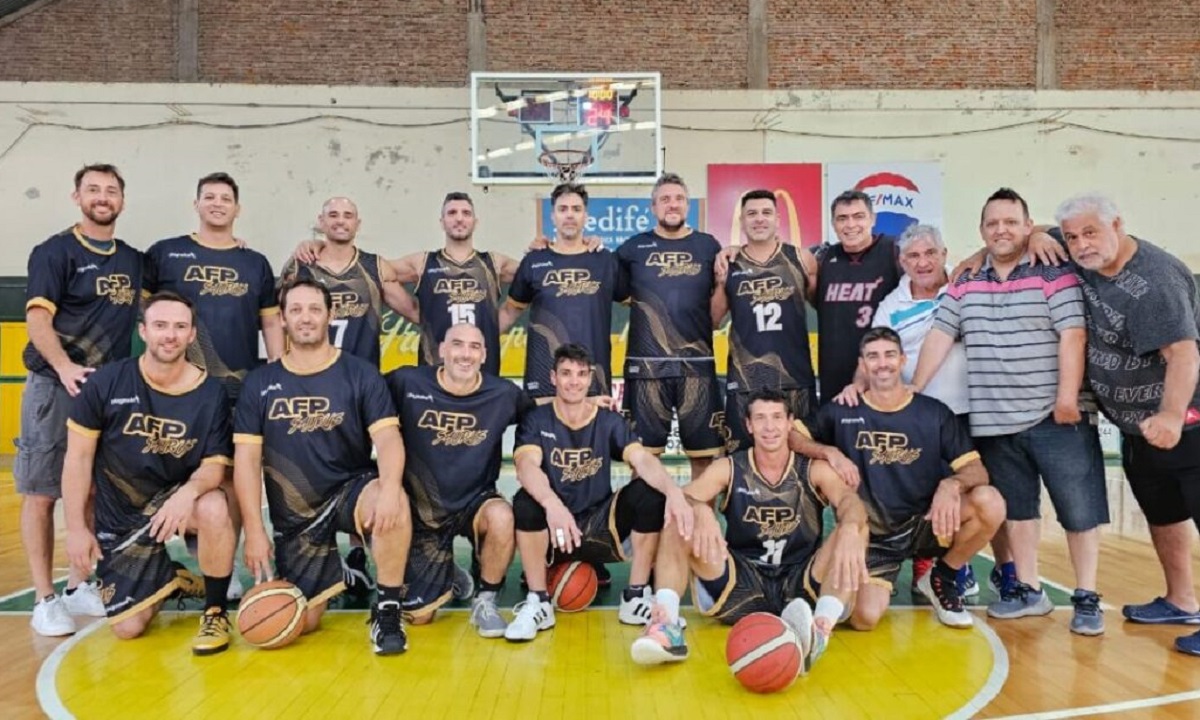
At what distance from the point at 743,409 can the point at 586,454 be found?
1.11 m

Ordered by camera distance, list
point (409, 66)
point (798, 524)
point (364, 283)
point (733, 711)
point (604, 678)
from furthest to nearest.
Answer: point (409, 66)
point (364, 283)
point (798, 524)
point (604, 678)
point (733, 711)

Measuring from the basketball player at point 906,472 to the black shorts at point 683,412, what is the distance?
1.02 m

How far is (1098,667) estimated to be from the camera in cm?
345

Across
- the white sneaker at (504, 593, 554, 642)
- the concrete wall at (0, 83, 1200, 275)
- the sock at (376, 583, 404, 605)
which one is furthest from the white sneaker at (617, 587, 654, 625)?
the concrete wall at (0, 83, 1200, 275)

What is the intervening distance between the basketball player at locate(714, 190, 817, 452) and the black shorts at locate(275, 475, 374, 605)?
2.18 m

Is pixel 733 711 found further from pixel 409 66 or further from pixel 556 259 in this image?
pixel 409 66

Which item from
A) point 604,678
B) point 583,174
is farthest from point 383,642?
point 583,174

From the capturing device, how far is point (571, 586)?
425cm

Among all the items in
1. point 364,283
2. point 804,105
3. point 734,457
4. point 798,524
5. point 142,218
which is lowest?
point 798,524

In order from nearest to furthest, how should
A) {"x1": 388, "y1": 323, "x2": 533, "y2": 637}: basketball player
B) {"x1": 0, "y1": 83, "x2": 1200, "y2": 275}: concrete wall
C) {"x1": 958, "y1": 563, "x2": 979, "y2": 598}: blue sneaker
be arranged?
{"x1": 388, "y1": 323, "x2": 533, "y2": 637}: basketball player, {"x1": 958, "y1": 563, "x2": 979, "y2": 598}: blue sneaker, {"x1": 0, "y1": 83, "x2": 1200, "y2": 275}: concrete wall

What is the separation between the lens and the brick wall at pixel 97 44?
12.3m

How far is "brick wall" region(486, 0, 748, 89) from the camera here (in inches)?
488

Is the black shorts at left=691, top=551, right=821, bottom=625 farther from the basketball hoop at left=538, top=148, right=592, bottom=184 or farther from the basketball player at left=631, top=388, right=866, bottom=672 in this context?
the basketball hoop at left=538, top=148, right=592, bottom=184

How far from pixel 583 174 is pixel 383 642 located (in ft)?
A: 29.0
